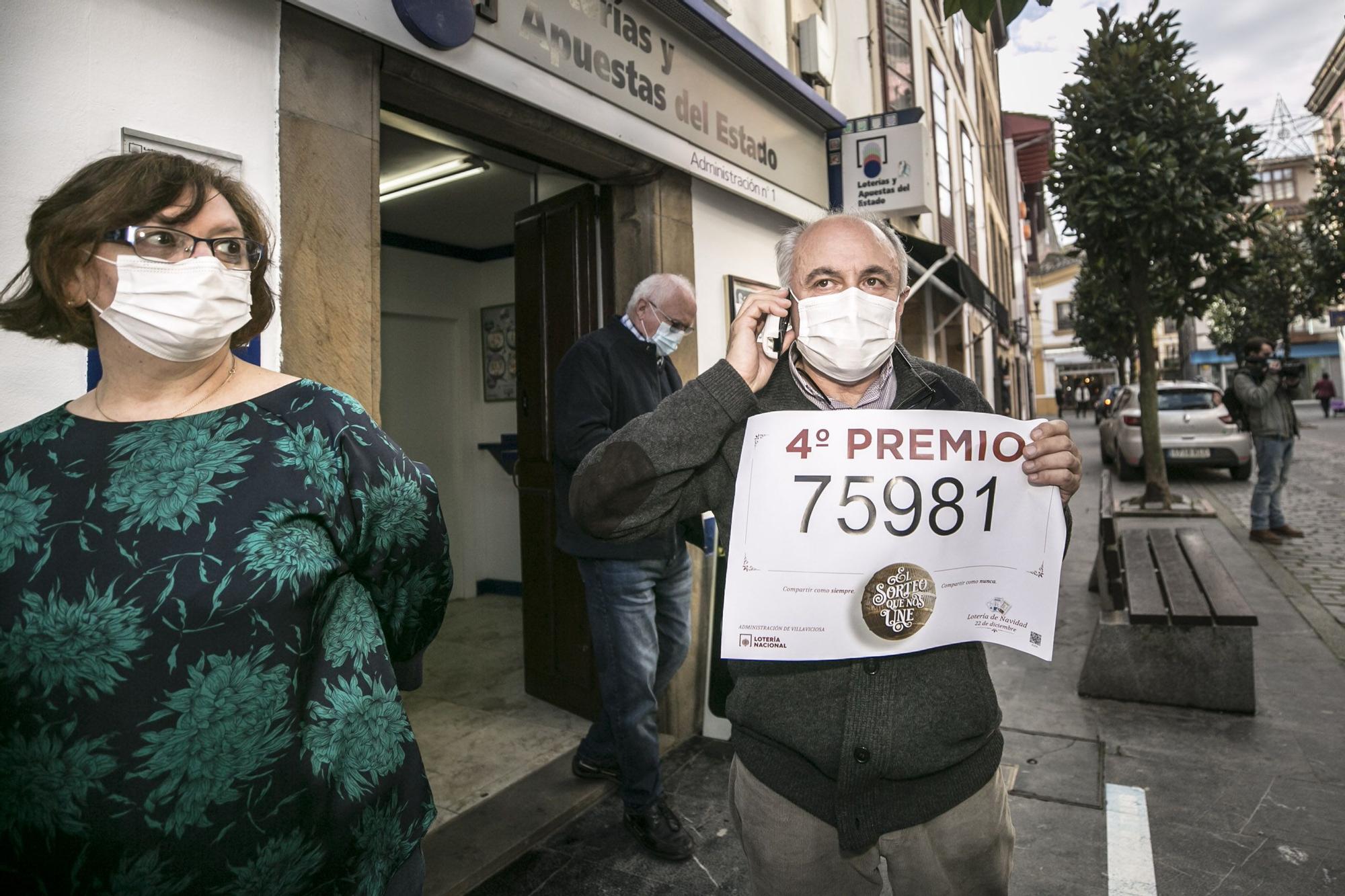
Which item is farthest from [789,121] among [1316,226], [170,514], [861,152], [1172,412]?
[1316,226]

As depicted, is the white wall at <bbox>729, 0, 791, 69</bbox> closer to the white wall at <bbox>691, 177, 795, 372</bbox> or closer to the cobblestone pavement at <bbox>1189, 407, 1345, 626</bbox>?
the white wall at <bbox>691, 177, 795, 372</bbox>

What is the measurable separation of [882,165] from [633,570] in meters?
4.62

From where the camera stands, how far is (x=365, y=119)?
2551 mm

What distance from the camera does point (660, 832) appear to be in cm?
283

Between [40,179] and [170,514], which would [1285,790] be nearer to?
[170,514]

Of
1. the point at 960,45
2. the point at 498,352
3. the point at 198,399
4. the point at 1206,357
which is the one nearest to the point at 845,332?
the point at 198,399

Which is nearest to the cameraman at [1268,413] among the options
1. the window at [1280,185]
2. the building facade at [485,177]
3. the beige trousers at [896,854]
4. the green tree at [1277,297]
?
the building facade at [485,177]

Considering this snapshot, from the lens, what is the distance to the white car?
12.0 metres

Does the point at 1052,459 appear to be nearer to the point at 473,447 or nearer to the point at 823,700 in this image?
the point at 823,700

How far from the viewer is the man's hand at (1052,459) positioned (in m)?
1.53

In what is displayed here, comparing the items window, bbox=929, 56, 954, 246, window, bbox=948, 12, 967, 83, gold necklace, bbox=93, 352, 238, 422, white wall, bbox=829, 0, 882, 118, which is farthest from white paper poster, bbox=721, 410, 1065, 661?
window, bbox=948, 12, 967, 83

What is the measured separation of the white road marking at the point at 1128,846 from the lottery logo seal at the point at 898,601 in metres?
1.77

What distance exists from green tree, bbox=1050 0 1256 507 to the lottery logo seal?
28.4ft

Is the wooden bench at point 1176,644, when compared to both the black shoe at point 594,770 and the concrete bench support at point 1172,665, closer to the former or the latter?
the concrete bench support at point 1172,665
